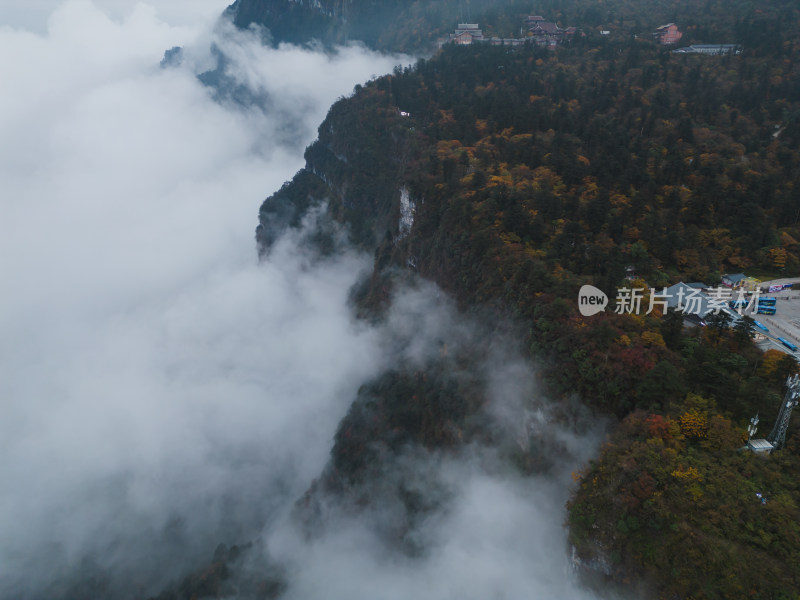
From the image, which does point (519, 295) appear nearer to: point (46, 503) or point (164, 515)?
point (164, 515)

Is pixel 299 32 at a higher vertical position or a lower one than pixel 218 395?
higher

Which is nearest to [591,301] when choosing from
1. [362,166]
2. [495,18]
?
[362,166]

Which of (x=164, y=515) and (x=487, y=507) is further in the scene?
(x=164, y=515)

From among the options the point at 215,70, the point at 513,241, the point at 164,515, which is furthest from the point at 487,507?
the point at 215,70

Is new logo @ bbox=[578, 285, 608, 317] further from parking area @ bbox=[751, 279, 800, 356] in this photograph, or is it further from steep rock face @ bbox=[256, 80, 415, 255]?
steep rock face @ bbox=[256, 80, 415, 255]

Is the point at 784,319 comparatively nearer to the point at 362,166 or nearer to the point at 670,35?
the point at 362,166

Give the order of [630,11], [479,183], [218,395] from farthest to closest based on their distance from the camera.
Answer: [630,11] → [218,395] → [479,183]

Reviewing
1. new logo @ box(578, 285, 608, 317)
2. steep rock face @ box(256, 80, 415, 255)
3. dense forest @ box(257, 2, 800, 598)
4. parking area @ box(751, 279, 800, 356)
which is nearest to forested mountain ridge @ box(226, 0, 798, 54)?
dense forest @ box(257, 2, 800, 598)
